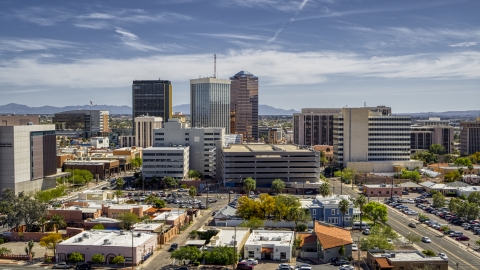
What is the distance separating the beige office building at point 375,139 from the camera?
12762 cm

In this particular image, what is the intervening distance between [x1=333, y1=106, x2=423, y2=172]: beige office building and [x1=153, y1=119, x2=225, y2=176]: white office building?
3207cm

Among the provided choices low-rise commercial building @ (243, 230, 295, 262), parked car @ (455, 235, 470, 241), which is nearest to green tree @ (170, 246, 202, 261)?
low-rise commercial building @ (243, 230, 295, 262)

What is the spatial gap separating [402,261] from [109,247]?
29.0m

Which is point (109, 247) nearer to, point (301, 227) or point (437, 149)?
point (301, 227)

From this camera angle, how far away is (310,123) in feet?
626

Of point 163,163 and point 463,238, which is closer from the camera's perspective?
point 463,238

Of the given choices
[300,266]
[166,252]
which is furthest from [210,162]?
[300,266]

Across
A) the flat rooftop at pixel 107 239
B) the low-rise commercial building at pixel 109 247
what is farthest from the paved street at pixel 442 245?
the flat rooftop at pixel 107 239

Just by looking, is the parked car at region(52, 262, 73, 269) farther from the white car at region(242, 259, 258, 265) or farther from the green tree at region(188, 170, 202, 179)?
the green tree at region(188, 170, 202, 179)

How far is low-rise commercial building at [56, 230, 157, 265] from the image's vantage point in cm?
5275

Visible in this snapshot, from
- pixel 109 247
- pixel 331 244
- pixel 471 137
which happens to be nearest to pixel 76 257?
pixel 109 247

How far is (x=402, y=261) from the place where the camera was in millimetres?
48625

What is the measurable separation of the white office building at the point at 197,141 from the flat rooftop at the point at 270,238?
203 ft

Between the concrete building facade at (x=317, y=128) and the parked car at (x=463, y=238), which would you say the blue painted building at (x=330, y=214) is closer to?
the parked car at (x=463, y=238)
